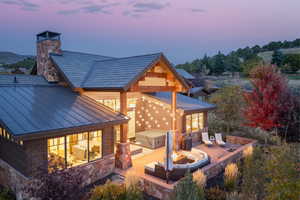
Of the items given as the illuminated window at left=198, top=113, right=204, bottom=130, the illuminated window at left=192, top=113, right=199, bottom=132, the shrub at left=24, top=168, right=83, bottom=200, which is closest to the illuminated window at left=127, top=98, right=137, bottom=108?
the illuminated window at left=192, top=113, right=199, bottom=132

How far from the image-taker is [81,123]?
8039 mm

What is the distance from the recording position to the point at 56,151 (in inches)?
306

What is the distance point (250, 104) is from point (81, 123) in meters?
11.6

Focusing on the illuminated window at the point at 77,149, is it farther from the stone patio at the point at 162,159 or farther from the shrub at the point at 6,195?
the shrub at the point at 6,195

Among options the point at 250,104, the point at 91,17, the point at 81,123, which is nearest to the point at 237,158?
the point at 250,104

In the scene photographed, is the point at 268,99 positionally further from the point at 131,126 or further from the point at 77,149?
the point at 77,149

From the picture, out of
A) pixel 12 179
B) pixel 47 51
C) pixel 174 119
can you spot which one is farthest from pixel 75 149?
pixel 47 51

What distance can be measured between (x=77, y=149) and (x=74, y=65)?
20.1ft

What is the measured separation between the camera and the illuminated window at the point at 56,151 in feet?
24.8

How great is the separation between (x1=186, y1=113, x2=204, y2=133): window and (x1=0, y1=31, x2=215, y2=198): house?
98 cm

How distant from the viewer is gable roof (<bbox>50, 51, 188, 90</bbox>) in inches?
377

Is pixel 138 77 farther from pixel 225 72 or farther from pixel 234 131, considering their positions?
pixel 225 72

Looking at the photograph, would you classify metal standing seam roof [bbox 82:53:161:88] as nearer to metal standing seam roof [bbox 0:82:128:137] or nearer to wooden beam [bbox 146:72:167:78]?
wooden beam [bbox 146:72:167:78]

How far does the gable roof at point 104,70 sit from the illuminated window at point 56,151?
3240 mm
